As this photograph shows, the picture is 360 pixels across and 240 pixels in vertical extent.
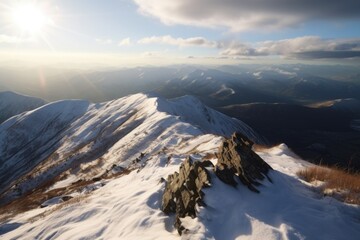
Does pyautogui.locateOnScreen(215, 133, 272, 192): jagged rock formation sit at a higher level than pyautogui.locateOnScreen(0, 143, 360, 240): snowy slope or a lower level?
higher

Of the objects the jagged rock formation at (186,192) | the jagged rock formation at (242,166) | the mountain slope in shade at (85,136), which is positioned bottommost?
the mountain slope in shade at (85,136)

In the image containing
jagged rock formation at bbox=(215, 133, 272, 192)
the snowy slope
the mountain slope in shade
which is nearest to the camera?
the snowy slope

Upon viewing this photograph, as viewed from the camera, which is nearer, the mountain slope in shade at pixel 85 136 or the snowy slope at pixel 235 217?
the snowy slope at pixel 235 217

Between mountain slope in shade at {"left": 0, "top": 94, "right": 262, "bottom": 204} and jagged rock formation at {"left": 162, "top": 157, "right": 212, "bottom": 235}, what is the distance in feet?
122

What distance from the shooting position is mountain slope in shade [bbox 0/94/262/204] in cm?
6769

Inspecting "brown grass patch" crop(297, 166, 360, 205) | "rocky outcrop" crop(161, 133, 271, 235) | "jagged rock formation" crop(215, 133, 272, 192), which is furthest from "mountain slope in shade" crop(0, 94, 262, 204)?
"brown grass patch" crop(297, 166, 360, 205)

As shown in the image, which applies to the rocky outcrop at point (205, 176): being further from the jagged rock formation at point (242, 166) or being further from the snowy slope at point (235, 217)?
the snowy slope at point (235, 217)

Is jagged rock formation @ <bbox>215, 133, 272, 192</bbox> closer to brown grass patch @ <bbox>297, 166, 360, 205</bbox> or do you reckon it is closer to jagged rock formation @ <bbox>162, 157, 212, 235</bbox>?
jagged rock formation @ <bbox>162, 157, 212, 235</bbox>

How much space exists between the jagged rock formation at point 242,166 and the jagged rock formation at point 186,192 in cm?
94

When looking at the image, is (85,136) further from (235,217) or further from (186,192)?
(235,217)

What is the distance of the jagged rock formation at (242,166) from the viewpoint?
1252cm

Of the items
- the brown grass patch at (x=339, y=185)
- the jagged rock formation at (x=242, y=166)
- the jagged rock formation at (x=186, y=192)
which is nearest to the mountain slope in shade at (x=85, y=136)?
the jagged rock formation at (x=186, y=192)

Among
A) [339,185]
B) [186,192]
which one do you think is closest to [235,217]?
[186,192]

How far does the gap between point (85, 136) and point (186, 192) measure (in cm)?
10625
